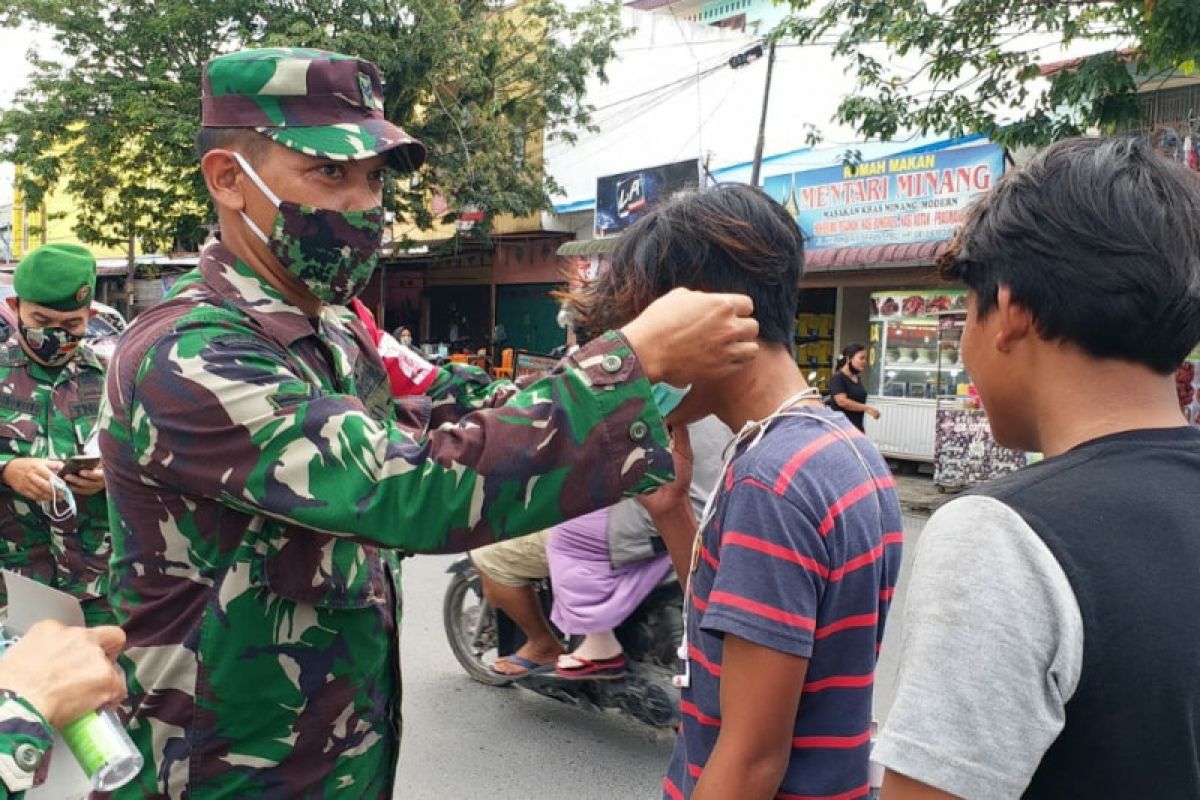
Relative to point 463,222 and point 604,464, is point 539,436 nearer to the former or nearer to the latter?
point 604,464

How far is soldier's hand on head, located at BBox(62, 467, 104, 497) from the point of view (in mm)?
3178

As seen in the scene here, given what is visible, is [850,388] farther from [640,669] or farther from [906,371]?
[640,669]

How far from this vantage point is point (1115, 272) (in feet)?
3.33

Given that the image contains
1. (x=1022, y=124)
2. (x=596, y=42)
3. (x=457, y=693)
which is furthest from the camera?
(x=596, y=42)

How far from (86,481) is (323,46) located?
1206cm

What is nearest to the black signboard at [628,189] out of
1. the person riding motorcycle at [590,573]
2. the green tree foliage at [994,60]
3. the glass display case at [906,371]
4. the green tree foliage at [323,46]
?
the green tree foliage at [323,46]

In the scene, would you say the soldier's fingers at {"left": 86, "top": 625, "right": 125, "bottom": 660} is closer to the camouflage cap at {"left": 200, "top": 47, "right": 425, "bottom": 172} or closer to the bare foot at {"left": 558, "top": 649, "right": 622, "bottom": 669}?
the camouflage cap at {"left": 200, "top": 47, "right": 425, "bottom": 172}

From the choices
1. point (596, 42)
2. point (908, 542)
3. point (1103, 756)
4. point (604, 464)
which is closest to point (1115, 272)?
point (1103, 756)

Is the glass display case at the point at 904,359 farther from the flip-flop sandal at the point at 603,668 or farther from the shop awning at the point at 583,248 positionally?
the flip-flop sandal at the point at 603,668

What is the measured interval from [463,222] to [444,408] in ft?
53.5

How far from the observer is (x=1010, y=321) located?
1.08 metres

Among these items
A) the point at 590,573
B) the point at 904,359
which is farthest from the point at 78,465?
the point at 904,359

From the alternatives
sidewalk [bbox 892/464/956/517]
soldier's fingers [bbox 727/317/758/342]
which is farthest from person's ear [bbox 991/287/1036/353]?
sidewalk [bbox 892/464/956/517]

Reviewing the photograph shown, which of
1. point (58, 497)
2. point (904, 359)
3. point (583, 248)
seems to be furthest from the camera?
point (583, 248)
